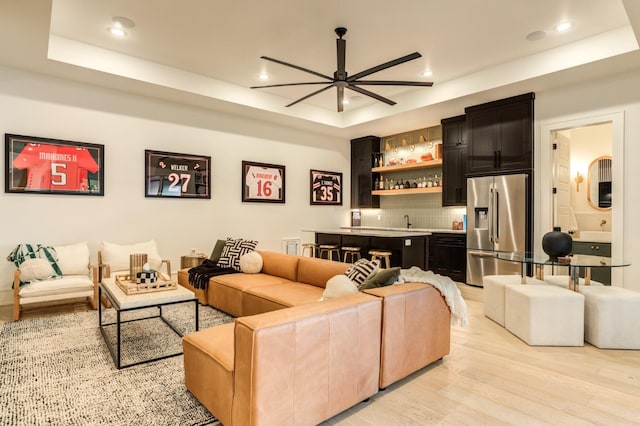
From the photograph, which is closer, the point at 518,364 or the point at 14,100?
the point at 518,364

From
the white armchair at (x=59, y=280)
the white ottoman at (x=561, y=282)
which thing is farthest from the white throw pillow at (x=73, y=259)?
the white ottoman at (x=561, y=282)

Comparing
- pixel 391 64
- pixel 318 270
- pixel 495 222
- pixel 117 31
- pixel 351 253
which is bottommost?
pixel 351 253

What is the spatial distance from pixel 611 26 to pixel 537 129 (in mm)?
1489

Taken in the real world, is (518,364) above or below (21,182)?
below

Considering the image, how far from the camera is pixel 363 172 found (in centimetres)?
808

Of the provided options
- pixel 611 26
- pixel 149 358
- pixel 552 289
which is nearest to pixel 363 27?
pixel 611 26

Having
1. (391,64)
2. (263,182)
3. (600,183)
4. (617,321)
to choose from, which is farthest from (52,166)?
(600,183)

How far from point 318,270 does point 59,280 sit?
2.96 metres

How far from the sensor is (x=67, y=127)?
471 centimetres

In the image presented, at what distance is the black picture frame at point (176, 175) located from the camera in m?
5.38

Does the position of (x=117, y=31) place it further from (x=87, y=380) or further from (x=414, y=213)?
(x=414, y=213)

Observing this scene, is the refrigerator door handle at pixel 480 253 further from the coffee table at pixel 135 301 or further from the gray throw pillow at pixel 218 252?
the coffee table at pixel 135 301

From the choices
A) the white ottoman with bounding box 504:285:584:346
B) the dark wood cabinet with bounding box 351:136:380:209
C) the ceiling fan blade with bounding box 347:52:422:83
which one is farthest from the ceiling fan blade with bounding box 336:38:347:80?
the dark wood cabinet with bounding box 351:136:380:209

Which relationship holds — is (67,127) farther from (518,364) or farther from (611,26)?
(611,26)
